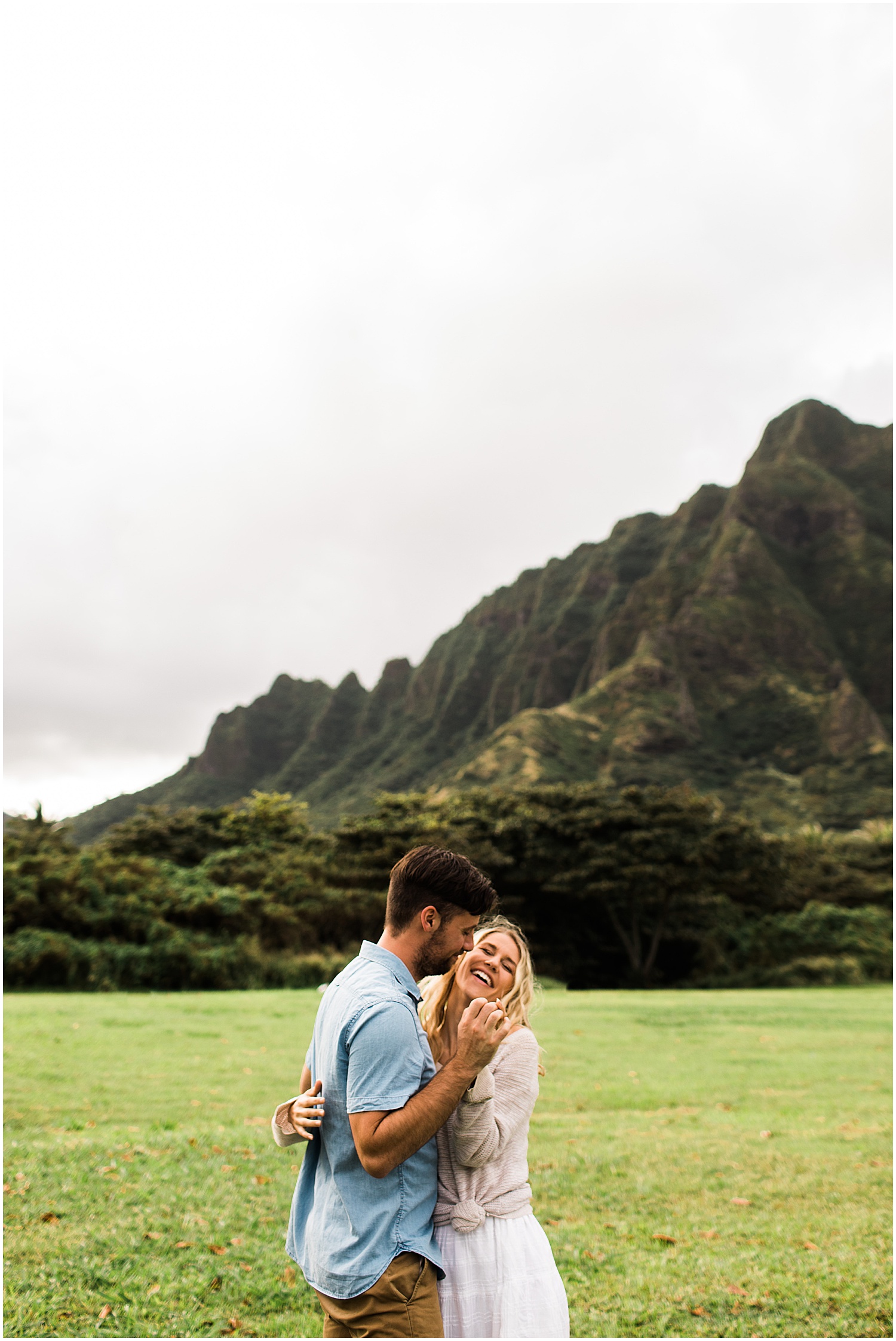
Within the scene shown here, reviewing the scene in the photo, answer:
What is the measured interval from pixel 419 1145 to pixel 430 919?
0.54 metres

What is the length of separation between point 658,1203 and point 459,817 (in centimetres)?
2308

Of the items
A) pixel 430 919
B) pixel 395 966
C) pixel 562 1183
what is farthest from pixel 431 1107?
pixel 562 1183

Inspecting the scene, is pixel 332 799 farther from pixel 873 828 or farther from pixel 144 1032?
pixel 144 1032

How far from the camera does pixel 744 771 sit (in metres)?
72.9

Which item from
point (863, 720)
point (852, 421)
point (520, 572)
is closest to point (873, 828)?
point (863, 720)

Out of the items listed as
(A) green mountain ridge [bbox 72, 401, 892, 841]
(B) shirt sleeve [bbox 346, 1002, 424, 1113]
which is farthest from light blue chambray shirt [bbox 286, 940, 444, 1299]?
(A) green mountain ridge [bbox 72, 401, 892, 841]

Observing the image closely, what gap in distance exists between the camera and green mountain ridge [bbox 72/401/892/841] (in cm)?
7112

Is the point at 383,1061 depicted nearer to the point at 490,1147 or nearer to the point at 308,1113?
the point at 308,1113

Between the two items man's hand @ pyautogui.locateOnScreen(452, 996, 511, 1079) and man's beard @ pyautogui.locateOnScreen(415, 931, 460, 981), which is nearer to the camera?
man's hand @ pyautogui.locateOnScreen(452, 996, 511, 1079)

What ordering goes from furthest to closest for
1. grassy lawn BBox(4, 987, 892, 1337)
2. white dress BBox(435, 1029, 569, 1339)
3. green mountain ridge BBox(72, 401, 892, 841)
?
green mountain ridge BBox(72, 401, 892, 841)
grassy lawn BBox(4, 987, 892, 1337)
white dress BBox(435, 1029, 569, 1339)

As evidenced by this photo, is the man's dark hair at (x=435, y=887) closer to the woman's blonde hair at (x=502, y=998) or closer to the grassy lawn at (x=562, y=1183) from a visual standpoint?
the woman's blonde hair at (x=502, y=998)

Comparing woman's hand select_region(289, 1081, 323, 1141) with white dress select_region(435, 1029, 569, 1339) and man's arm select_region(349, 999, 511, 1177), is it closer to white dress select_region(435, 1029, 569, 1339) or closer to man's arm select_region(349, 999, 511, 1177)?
man's arm select_region(349, 999, 511, 1177)

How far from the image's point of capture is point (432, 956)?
2.29m

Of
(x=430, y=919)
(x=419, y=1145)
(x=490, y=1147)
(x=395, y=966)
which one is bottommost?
(x=490, y=1147)
